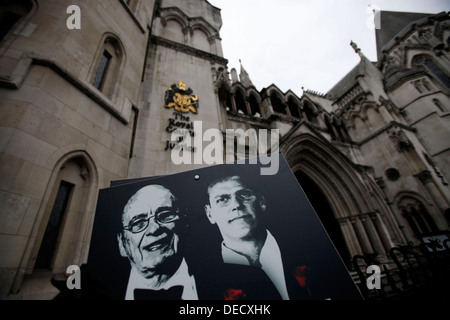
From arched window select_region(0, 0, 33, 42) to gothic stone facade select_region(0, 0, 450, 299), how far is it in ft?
0.08

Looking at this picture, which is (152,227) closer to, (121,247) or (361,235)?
(121,247)

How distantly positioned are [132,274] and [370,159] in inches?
618

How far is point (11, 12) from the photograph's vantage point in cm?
380

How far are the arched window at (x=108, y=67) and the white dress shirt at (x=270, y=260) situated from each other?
5.01 meters

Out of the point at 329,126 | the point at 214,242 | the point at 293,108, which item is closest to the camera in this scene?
the point at 214,242

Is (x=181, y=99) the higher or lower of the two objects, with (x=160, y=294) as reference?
higher

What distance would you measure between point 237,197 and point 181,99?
5841 millimetres

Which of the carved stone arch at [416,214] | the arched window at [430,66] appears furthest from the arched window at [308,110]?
the arched window at [430,66]

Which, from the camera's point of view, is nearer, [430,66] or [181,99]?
[181,99]

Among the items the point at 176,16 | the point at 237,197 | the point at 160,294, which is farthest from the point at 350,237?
the point at 176,16

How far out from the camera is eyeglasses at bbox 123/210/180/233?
6.32 feet

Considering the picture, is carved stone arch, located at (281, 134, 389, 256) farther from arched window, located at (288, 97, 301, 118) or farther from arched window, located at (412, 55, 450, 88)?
arched window, located at (412, 55, 450, 88)
